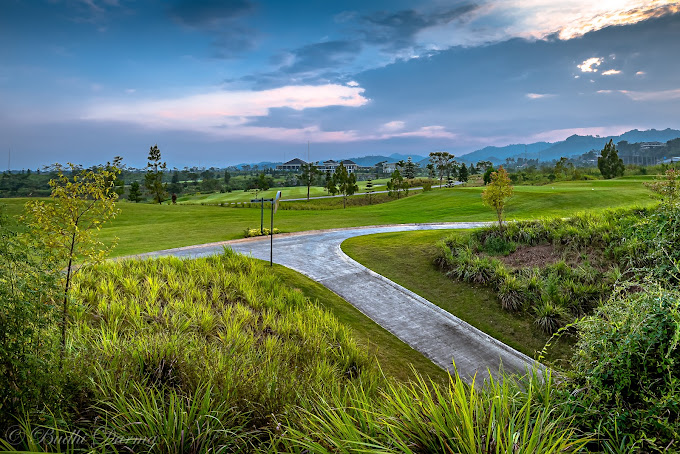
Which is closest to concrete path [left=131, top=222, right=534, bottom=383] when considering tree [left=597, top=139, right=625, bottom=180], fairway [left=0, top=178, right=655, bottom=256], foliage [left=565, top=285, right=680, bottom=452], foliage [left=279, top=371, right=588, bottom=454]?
foliage [left=565, top=285, right=680, bottom=452]

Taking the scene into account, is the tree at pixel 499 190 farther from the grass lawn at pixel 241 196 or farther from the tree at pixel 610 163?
the grass lawn at pixel 241 196

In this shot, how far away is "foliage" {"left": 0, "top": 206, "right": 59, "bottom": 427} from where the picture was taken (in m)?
2.72

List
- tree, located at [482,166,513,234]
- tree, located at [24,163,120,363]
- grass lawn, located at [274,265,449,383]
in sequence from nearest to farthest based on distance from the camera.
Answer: tree, located at [24,163,120,363], grass lawn, located at [274,265,449,383], tree, located at [482,166,513,234]

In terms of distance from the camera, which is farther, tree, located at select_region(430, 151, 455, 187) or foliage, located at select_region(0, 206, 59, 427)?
tree, located at select_region(430, 151, 455, 187)

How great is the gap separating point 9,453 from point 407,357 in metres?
5.95

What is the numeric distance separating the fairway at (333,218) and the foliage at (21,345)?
11424mm

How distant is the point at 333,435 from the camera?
2.61m

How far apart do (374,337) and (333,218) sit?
17084 mm

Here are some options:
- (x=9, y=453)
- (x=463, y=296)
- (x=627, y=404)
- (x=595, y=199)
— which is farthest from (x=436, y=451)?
(x=595, y=199)

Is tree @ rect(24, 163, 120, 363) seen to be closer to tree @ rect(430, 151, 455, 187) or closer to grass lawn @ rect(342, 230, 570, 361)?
grass lawn @ rect(342, 230, 570, 361)

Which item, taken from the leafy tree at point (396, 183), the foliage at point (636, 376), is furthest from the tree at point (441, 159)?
the foliage at point (636, 376)

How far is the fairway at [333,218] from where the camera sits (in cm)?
1710

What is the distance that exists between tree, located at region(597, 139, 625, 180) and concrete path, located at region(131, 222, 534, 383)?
45890 mm

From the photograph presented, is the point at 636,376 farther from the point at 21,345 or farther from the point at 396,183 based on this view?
the point at 396,183
